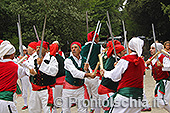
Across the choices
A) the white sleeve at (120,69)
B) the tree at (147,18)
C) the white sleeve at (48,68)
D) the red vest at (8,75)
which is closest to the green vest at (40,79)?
the white sleeve at (48,68)

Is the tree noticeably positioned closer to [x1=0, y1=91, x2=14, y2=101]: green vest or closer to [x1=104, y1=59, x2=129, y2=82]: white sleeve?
[x1=104, y1=59, x2=129, y2=82]: white sleeve

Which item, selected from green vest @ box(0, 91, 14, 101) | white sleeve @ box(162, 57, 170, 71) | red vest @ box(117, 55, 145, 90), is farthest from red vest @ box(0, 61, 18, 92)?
white sleeve @ box(162, 57, 170, 71)

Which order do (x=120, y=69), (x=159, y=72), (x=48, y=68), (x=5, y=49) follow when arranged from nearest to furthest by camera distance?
(x=120, y=69)
(x=5, y=49)
(x=48, y=68)
(x=159, y=72)

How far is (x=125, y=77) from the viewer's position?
434 centimetres

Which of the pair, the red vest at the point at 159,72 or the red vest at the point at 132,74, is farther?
the red vest at the point at 159,72

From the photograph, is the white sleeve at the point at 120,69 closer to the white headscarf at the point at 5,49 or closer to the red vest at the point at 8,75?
the red vest at the point at 8,75

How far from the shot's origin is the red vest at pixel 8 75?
4.44 meters

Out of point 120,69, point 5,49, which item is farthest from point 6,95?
point 120,69

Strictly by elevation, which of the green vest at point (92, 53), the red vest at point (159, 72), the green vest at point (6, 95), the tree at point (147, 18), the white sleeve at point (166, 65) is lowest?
the green vest at point (6, 95)

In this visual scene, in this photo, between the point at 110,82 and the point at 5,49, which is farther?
the point at 110,82

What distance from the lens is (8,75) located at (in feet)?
14.7

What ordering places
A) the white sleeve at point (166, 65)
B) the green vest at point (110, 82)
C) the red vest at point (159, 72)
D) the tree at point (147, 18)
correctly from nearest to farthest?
the green vest at point (110, 82) < the white sleeve at point (166, 65) < the red vest at point (159, 72) < the tree at point (147, 18)

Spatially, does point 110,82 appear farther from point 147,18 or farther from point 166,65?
point 147,18

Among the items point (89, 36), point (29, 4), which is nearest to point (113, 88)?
point (89, 36)
